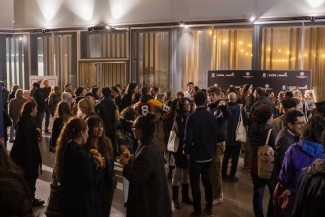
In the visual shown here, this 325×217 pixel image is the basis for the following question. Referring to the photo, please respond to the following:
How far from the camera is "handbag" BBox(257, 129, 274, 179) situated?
19.4 feet

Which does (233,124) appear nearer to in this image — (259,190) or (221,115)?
(221,115)

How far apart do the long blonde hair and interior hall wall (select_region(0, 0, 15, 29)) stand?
50.5ft

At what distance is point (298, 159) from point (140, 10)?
1356 centimetres

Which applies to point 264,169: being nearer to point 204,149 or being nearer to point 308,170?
point 204,149

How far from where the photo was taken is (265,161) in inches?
233

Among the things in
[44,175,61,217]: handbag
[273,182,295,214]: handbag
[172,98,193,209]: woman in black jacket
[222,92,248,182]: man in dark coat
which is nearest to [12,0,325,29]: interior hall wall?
[222,92,248,182]: man in dark coat

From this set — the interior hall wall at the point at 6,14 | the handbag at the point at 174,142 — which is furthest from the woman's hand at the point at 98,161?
the interior hall wall at the point at 6,14

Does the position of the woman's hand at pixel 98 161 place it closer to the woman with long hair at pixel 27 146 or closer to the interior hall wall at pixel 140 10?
the woman with long hair at pixel 27 146

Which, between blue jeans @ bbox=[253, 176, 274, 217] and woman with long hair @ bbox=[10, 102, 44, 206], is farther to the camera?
woman with long hair @ bbox=[10, 102, 44, 206]

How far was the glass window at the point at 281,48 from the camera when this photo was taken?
1540 centimetres

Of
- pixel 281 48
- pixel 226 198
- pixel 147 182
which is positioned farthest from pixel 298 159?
pixel 281 48

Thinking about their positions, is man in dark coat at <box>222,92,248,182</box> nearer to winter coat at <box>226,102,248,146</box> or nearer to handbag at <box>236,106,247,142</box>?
winter coat at <box>226,102,248,146</box>

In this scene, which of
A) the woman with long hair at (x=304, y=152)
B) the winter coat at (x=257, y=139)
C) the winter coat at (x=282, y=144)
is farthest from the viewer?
the winter coat at (x=257, y=139)

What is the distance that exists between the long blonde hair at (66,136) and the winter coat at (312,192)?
2.19 meters
